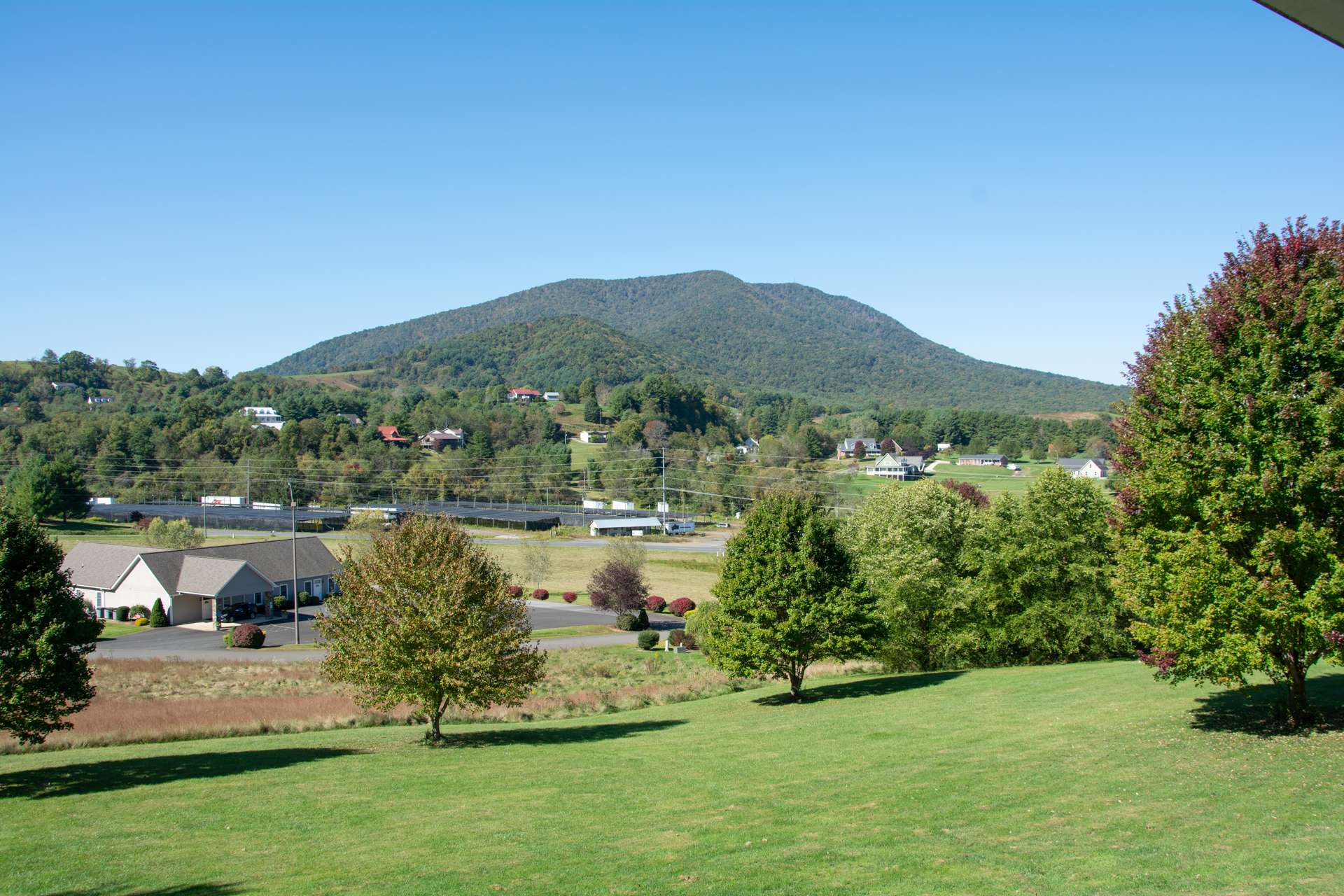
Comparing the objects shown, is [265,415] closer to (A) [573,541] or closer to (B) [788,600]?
(A) [573,541]

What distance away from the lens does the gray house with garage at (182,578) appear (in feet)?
189

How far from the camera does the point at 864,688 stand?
32219 mm

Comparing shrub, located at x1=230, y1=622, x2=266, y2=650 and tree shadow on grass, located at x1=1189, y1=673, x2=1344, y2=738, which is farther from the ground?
tree shadow on grass, located at x1=1189, y1=673, x2=1344, y2=738

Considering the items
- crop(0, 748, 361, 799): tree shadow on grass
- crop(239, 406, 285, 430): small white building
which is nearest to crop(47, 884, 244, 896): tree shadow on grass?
crop(0, 748, 361, 799): tree shadow on grass

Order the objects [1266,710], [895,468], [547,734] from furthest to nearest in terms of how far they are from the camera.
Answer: [895,468] → [547,734] → [1266,710]

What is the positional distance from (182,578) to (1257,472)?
6133 centimetres

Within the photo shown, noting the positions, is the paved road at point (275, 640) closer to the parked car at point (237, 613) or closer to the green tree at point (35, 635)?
the parked car at point (237, 613)

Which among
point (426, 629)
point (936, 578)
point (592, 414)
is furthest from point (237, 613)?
point (592, 414)

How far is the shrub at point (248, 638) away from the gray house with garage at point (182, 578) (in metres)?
7.29

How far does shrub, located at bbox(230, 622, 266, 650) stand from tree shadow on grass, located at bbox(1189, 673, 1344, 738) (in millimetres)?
45314

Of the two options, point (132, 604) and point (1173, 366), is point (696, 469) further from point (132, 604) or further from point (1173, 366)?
point (1173, 366)

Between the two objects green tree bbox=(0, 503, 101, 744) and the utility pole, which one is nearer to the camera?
green tree bbox=(0, 503, 101, 744)

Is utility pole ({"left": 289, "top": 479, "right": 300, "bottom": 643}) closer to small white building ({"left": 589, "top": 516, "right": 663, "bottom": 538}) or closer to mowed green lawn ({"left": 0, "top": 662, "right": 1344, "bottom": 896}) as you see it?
mowed green lawn ({"left": 0, "top": 662, "right": 1344, "bottom": 896})

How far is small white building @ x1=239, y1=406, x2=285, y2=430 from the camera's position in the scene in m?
175
